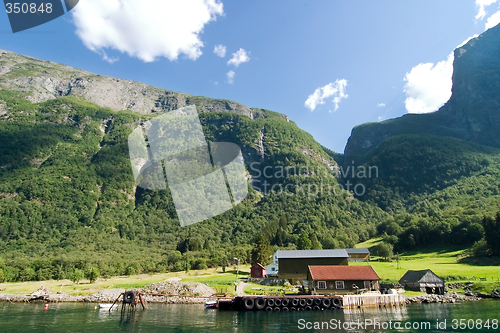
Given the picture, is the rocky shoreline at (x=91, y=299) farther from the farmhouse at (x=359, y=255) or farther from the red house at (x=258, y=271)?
the farmhouse at (x=359, y=255)

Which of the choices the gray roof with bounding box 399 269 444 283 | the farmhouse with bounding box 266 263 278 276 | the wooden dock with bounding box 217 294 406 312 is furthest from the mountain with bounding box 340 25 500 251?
the wooden dock with bounding box 217 294 406 312

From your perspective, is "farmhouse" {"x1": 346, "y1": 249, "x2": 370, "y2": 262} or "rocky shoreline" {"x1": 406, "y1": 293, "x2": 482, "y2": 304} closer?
"rocky shoreline" {"x1": 406, "y1": 293, "x2": 482, "y2": 304}

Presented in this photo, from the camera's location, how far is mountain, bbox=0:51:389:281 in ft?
300

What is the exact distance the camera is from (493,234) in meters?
Result: 61.6

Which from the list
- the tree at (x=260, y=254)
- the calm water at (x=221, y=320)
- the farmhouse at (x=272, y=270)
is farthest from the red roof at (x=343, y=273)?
the tree at (x=260, y=254)

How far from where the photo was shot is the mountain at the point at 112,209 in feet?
300

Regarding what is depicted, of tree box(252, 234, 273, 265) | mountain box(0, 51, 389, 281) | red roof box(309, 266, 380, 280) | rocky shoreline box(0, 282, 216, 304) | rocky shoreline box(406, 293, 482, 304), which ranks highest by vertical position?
mountain box(0, 51, 389, 281)

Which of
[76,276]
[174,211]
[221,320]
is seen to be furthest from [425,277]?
[174,211]

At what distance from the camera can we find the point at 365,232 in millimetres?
117062

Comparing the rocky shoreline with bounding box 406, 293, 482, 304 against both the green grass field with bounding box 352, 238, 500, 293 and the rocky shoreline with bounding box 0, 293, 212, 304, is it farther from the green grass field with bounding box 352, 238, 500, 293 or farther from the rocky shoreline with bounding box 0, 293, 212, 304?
the rocky shoreline with bounding box 0, 293, 212, 304

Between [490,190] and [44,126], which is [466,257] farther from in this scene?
[44,126]

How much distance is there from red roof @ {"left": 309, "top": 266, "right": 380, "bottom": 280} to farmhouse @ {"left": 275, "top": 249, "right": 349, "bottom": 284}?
11.4 metres

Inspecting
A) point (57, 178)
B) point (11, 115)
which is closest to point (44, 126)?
point (11, 115)

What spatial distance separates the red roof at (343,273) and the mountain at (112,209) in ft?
151
